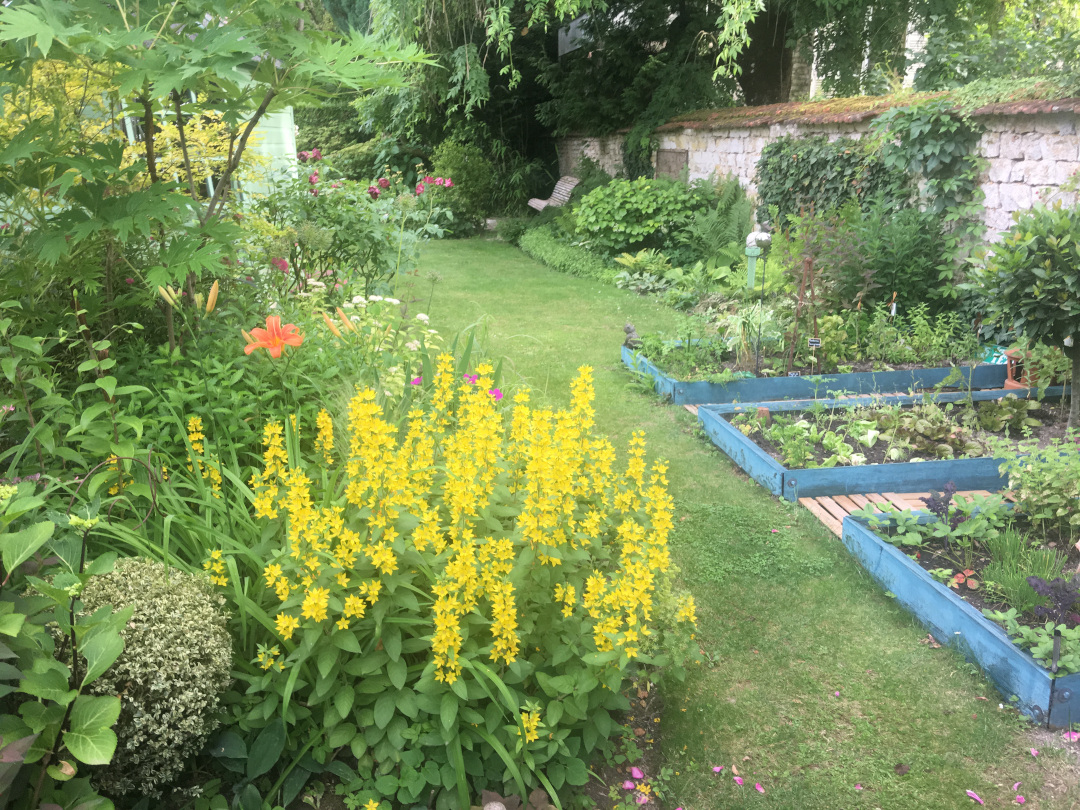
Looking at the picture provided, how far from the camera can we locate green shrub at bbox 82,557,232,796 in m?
1.85

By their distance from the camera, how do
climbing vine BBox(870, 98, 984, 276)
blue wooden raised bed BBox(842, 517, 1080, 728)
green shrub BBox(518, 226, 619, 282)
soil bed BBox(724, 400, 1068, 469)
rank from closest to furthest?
1. blue wooden raised bed BBox(842, 517, 1080, 728)
2. soil bed BBox(724, 400, 1068, 469)
3. climbing vine BBox(870, 98, 984, 276)
4. green shrub BBox(518, 226, 619, 282)

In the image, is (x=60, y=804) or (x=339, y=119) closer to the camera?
(x=60, y=804)

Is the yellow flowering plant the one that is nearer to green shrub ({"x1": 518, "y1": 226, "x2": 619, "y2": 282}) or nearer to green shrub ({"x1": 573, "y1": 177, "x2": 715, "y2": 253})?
green shrub ({"x1": 518, "y1": 226, "x2": 619, "y2": 282})

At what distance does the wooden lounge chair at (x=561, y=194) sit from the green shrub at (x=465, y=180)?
110cm

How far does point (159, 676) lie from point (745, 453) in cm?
362

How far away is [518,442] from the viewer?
259 cm

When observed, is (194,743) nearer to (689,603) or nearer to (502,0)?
(689,603)

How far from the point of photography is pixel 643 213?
1134 cm

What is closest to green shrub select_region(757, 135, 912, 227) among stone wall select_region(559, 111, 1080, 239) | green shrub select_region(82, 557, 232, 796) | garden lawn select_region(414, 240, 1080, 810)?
stone wall select_region(559, 111, 1080, 239)

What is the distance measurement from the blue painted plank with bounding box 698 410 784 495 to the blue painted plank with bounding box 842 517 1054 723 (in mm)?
636

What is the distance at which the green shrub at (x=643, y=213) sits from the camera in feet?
36.7

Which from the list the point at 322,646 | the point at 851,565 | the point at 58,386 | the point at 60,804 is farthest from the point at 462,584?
the point at 851,565

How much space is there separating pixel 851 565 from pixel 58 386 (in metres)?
3.58

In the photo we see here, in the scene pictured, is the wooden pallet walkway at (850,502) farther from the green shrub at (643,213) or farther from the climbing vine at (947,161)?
the green shrub at (643,213)
